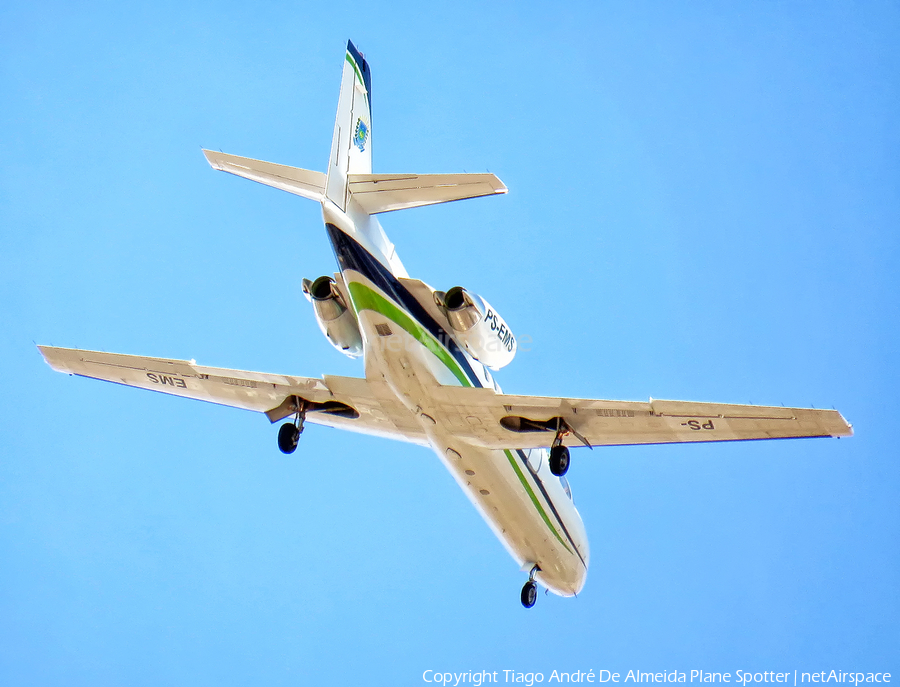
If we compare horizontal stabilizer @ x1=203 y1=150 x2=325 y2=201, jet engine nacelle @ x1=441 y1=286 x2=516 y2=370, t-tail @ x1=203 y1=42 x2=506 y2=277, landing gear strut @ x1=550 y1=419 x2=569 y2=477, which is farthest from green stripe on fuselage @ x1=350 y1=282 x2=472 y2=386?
landing gear strut @ x1=550 y1=419 x2=569 y2=477

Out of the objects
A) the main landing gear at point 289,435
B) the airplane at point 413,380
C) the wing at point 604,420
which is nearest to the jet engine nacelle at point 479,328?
the airplane at point 413,380

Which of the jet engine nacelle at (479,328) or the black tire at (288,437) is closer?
the jet engine nacelle at (479,328)

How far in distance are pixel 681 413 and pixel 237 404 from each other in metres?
9.57

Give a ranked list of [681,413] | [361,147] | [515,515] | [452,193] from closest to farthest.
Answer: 1. [452,193]
2. [681,413]
3. [361,147]
4. [515,515]

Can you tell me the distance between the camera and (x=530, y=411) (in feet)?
59.9

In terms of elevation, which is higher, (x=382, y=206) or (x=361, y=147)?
(x=361, y=147)

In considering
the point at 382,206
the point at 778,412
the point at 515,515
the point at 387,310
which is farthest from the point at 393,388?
the point at 778,412

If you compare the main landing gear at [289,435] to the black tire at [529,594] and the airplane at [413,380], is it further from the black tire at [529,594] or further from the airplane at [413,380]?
the black tire at [529,594]

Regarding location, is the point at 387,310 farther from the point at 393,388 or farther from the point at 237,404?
the point at 237,404

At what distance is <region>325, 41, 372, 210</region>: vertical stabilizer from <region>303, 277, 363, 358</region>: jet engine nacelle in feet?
5.83

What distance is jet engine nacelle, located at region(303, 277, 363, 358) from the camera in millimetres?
18250

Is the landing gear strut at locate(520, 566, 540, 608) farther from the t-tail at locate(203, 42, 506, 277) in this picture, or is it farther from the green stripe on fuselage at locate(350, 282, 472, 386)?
the t-tail at locate(203, 42, 506, 277)

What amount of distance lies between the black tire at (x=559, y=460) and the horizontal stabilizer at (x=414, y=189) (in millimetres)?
5058

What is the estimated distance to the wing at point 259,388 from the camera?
19562 millimetres
